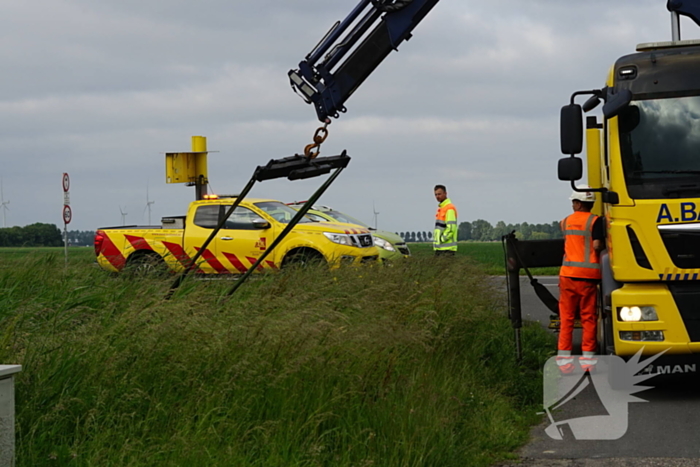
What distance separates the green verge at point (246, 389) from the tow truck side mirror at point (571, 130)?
205 centimetres

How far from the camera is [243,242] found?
56.9 ft

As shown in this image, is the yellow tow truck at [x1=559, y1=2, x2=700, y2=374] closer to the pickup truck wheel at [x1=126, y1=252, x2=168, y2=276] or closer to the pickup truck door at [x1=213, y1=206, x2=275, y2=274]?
the pickup truck wheel at [x1=126, y1=252, x2=168, y2=276]

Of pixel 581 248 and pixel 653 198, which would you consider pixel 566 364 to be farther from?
pixel 653 198

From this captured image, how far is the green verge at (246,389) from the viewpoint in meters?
5.11

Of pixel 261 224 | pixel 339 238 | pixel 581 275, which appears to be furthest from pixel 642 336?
pixel 261 224

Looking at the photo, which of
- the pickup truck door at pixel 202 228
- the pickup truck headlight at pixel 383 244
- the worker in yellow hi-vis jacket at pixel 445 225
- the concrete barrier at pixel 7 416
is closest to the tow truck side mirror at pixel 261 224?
the pickup truck door at pixel 202 228

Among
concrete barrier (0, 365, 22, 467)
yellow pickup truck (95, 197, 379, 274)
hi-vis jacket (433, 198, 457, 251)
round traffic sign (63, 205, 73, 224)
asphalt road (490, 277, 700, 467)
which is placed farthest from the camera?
round traffic sign (63, 205, 73, 224)

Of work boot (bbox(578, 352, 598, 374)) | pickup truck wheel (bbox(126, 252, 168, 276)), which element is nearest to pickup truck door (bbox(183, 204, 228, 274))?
pickup truck wheel (bbox(126, 252, 168, 276))

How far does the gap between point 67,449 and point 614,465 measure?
3.36 m

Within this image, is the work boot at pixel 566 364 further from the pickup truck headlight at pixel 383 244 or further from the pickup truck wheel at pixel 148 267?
the pickup truck headlight at pixel 383 244

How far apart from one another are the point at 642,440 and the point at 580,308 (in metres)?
2.87

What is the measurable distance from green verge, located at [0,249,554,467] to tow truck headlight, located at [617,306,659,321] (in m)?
1.06

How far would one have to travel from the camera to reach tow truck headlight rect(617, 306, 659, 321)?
7.99 meters

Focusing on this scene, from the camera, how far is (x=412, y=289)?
9.75 meters
